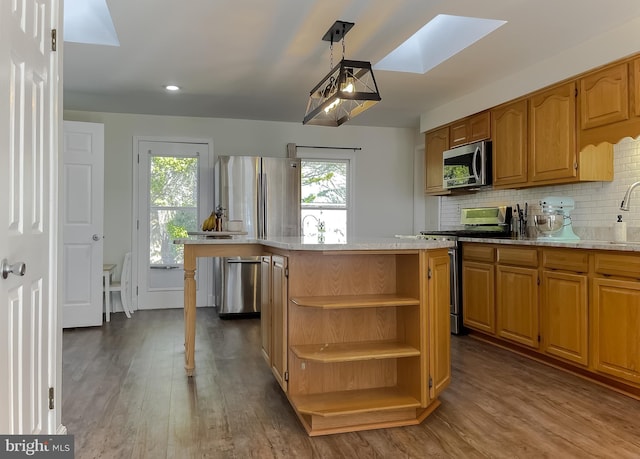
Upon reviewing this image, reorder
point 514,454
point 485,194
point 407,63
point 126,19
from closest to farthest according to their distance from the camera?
point 514,454
point 126,19
point 407,63
point 485,194

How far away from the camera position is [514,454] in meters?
2.06

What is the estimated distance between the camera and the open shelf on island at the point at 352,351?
2314 millimetres

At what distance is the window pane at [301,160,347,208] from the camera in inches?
243

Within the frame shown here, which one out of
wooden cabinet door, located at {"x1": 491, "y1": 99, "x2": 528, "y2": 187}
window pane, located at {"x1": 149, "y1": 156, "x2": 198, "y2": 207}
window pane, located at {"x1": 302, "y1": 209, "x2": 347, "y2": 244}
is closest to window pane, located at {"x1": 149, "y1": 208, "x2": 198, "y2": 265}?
window pane, located at {"x1": 149, "y1": 156, "x2": 198, "y2": 207}

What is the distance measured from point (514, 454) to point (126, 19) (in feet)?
10.9

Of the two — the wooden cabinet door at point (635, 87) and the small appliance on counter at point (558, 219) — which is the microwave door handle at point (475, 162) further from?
the wooden cabinet door at point (635, 87)

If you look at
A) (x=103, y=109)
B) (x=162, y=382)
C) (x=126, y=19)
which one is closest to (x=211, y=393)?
Result: (x=162, y=382)

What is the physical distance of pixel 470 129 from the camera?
4781 mm

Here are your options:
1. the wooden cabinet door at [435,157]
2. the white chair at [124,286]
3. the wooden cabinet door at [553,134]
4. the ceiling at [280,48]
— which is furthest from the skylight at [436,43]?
the white chair at [124,286]

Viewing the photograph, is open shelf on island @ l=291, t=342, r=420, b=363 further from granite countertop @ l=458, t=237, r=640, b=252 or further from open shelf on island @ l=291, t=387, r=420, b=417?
granite countertop @ l=458, t=237, r=640, b=252

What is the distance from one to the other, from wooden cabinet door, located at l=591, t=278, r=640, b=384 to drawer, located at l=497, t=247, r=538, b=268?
1.86 feet

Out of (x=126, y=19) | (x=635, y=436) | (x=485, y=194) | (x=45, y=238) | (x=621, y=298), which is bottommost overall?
(x=635, y=436)

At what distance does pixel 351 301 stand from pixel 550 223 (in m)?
2.19

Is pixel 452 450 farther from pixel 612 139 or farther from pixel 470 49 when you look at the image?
pixel 470 49
